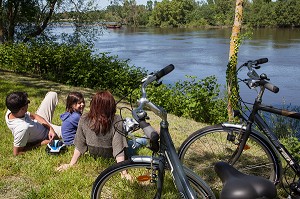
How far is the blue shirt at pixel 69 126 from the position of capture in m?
4.25

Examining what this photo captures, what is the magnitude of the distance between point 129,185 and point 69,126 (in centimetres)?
148

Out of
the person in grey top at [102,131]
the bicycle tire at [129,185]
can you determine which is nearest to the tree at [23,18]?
the person in grey top at [102,131]

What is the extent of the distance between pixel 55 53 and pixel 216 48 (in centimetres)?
1871

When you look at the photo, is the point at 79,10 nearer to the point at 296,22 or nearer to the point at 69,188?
the point at 69,188

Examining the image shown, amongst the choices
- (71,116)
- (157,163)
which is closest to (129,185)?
(157,163)

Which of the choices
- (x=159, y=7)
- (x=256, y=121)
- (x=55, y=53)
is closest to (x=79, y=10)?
(x=55, y=53)

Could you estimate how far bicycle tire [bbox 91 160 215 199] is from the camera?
2.29 metres

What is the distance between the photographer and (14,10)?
16.3 meters

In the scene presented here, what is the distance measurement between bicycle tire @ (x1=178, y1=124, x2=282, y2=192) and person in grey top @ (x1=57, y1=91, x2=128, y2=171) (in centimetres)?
65

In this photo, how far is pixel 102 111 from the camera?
337 centimetres

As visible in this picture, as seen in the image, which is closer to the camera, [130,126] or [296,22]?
[130,126]

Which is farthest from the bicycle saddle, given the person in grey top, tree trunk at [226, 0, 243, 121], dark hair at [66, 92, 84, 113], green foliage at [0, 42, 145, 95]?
green foliage at [0, 42, 145, 95]

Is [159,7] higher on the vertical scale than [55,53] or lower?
higher

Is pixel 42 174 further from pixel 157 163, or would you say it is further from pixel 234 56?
pixel 234 56
